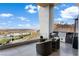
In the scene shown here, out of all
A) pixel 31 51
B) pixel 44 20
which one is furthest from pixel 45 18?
pixel 31 51

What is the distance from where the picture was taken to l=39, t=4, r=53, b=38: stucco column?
248 centimetres

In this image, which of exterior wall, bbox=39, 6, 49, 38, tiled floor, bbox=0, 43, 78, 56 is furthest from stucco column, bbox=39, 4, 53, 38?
tiled floor, bbox=0, 43, 78, 56

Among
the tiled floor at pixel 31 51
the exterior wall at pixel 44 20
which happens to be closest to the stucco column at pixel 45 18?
the exterior wall at pixel 44 20

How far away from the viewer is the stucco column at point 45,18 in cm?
248

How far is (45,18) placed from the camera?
8.16 ft

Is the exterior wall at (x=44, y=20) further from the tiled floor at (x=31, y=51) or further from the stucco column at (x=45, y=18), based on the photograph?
the tiled floor at (x=31, y=51)

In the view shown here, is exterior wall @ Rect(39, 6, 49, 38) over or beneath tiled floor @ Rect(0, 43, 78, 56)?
over

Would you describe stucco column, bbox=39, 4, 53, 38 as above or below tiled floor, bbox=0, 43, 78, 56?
above

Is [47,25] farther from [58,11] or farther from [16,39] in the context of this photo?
[16,39]

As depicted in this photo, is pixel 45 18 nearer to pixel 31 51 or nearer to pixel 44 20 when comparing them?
pixel 44 20

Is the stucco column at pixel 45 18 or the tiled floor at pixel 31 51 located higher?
the stucco column at pixel 45 18

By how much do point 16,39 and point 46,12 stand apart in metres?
0.70

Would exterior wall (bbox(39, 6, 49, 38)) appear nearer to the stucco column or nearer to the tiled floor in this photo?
the stucco column

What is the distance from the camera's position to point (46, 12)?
2.49 metres
